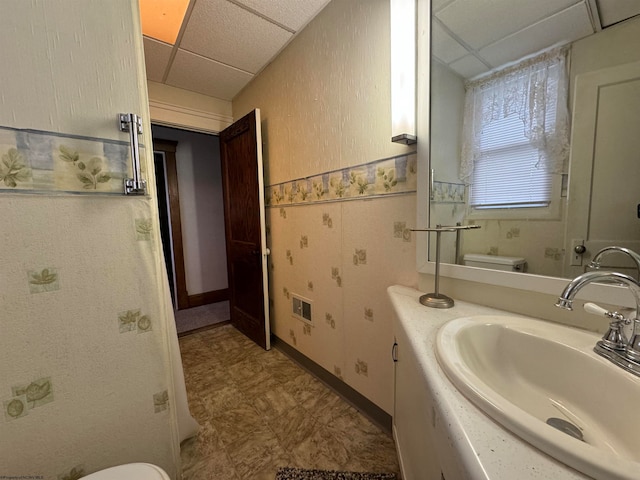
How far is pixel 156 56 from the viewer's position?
5.88 feet

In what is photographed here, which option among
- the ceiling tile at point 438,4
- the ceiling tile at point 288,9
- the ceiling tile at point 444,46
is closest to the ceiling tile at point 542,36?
the ceiling tile at point 444,46

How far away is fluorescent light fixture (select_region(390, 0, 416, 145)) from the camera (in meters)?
1.02

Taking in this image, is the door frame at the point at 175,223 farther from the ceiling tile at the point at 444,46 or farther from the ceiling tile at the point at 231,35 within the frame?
the ceiling tile at the point at 444,46

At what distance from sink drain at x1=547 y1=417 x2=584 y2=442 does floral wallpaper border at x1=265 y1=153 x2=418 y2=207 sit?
852 millimetres

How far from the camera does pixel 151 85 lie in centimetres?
207

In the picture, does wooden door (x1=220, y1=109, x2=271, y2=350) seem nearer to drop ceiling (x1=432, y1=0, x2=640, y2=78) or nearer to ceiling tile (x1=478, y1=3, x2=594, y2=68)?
drop ceiling (x1=432, y1=0, x2=640, y2=78)

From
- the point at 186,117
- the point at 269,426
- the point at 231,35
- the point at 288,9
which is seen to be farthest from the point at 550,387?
the point at 186,117

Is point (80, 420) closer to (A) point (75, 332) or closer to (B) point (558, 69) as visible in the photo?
(A) point (75, 332)

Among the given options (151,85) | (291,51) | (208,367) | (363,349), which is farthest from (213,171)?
(363,349)

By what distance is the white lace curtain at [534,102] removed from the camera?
2.50ft

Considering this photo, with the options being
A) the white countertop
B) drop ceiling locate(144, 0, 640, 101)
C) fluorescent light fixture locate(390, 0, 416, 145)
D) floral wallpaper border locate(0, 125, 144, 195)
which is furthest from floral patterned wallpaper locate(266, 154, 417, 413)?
floral wallpaper border locate(0, 125, 144, 195)

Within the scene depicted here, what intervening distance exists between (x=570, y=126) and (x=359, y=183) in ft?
2.65

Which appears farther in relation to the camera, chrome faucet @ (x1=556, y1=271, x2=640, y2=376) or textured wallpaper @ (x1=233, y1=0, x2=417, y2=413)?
textured wallpaper @ (x1=233, y1=0, x2=417, y2=413)

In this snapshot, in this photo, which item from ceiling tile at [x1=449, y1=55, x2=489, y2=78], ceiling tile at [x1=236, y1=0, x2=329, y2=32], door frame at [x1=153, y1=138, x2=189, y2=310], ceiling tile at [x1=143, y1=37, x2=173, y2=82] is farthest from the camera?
door frame at [x1=153, y1=138, x2=189, y2=310]
